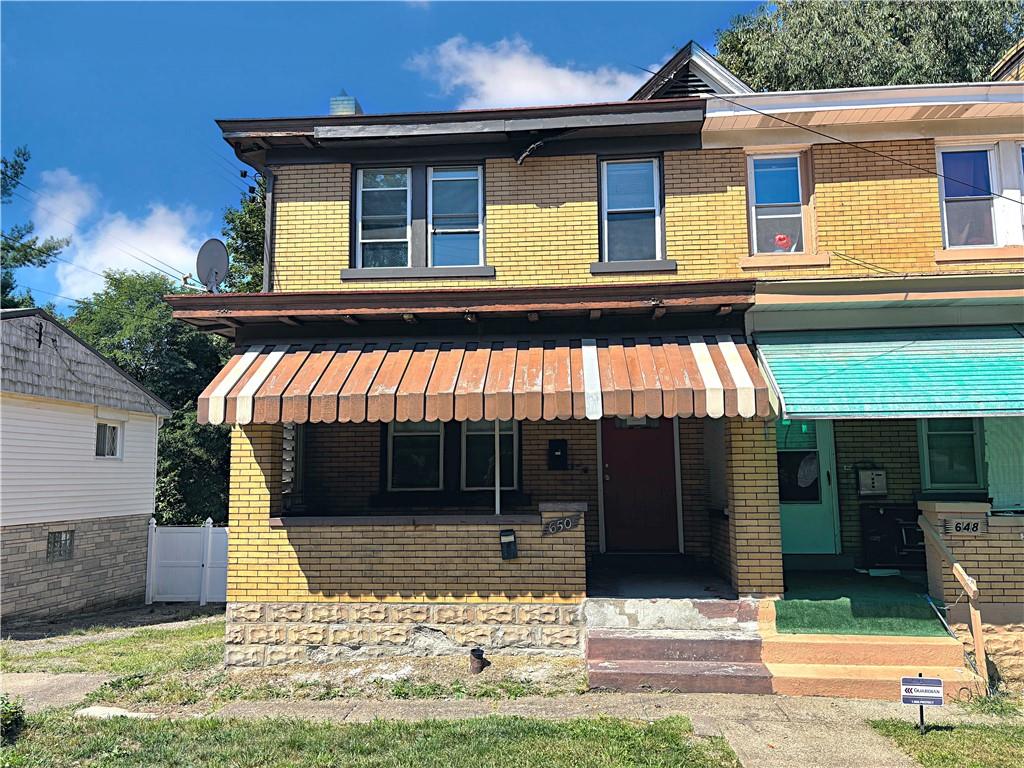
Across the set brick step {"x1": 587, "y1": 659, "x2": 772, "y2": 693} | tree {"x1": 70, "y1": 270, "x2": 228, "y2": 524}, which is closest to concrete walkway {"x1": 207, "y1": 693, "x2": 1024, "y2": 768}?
brick step {"x1": 587, "y1": 659, "x2": 772, "y2": 693}

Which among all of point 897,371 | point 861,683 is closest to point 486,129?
point 897,371

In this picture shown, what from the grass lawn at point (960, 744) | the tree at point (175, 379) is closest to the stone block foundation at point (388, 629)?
the grass lawn at point (960, 744)

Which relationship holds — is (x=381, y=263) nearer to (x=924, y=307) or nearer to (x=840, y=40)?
(x=924, y=307)

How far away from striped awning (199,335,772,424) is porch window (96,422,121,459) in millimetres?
8905

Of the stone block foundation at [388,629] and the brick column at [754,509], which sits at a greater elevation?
the brick column at [754,509]

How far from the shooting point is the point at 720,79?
9586 millimetres

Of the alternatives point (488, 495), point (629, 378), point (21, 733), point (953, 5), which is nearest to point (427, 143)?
point (629, 378)

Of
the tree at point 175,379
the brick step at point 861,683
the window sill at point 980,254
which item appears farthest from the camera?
the tree at point 175,379

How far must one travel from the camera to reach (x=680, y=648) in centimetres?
725

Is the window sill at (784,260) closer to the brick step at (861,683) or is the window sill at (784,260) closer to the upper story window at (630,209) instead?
the upper story window at (630,209)

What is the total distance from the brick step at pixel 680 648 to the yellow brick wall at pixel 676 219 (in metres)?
4.10

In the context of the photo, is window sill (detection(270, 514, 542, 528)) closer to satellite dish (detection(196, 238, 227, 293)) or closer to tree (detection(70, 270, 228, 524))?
satellite dish (detection(196, 238, 227, 293))

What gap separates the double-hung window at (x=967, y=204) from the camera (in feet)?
28.1

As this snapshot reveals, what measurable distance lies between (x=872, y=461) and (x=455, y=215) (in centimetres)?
666
